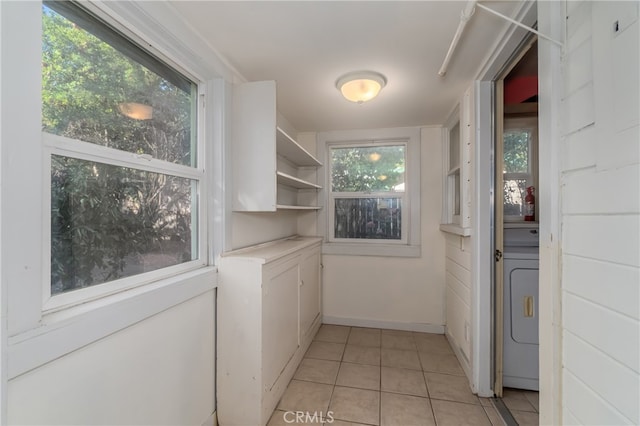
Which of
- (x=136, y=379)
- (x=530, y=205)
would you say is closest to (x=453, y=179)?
(x=530, y=205)

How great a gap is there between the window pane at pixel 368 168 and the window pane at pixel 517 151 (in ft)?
3.20

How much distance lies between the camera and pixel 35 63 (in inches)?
31.0

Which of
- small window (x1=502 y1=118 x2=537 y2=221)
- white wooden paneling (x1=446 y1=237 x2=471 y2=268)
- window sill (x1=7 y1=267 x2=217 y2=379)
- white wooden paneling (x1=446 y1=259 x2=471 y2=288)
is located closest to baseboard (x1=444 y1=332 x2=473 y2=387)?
white wooden paneling (x1=446 y1=259 x2=471 y2=288)

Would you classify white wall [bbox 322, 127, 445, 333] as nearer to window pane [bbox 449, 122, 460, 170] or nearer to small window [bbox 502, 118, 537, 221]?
window pane [bbox 449, 122, 460, 170]

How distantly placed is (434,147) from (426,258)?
48.2 inches


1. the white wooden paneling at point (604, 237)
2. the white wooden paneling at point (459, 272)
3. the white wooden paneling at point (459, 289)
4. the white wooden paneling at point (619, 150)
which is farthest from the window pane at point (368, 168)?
the white wooden paneling at point (619, 150)

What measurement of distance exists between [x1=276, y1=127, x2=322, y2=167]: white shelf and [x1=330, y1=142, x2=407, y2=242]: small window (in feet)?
1.25

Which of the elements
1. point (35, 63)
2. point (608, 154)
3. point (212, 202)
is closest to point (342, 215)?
point (212, 202)

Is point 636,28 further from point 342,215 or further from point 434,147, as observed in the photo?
point 342,215

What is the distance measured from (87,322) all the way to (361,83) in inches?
74.5

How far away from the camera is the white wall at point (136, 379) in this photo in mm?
800

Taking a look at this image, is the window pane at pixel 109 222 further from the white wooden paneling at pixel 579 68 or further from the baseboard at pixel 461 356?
the baseboard at pixel 461 356

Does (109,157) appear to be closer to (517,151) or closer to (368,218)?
(368,218)

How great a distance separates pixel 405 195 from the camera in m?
2.94
